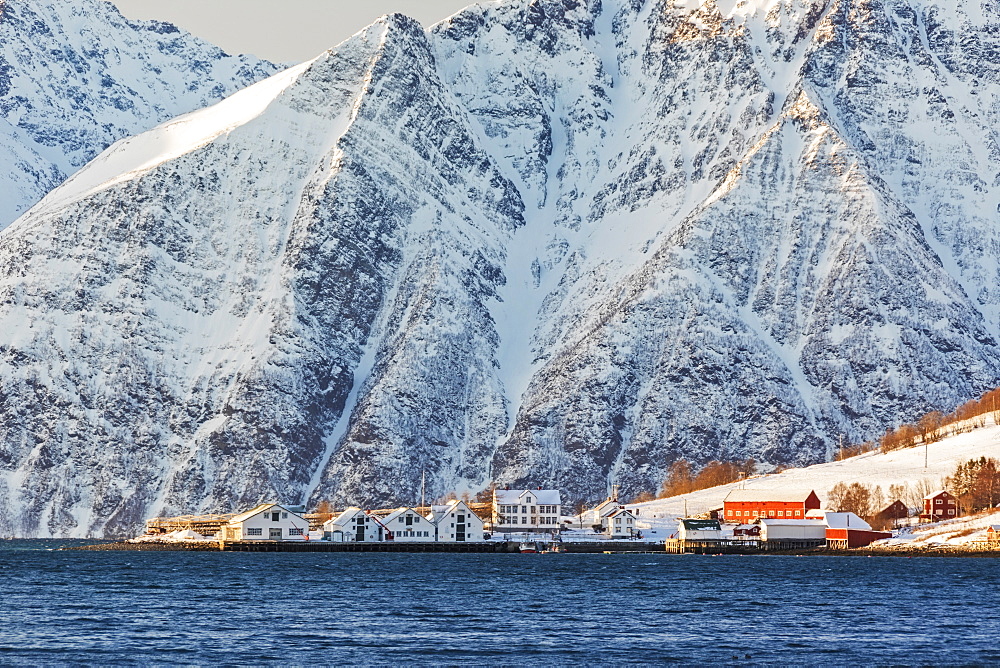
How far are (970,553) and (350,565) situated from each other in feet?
216

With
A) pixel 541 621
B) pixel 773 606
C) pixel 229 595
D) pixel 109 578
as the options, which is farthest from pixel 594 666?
pixel 109 578

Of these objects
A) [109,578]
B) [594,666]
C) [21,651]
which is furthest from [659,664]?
[109,578]

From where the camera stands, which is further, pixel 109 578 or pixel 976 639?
pixel 109 578

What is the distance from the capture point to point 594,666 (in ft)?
284

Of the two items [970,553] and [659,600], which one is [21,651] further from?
[970,553]

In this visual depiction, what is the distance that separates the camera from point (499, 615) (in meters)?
113

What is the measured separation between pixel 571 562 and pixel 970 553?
139 feet

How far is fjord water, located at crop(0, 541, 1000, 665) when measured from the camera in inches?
3590

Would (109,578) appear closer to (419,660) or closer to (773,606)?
(773,606)

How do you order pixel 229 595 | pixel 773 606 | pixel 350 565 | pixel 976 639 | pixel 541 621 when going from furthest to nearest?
pixel 350 565
pixel 229 595
pixel 773 606
pixel 541 621
pixel 976 639

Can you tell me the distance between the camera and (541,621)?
109 meters

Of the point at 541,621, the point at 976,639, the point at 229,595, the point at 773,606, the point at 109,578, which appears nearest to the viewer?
the point at 976,639

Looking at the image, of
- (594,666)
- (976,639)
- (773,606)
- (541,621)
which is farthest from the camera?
(773,606)

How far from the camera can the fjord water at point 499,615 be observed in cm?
9119
